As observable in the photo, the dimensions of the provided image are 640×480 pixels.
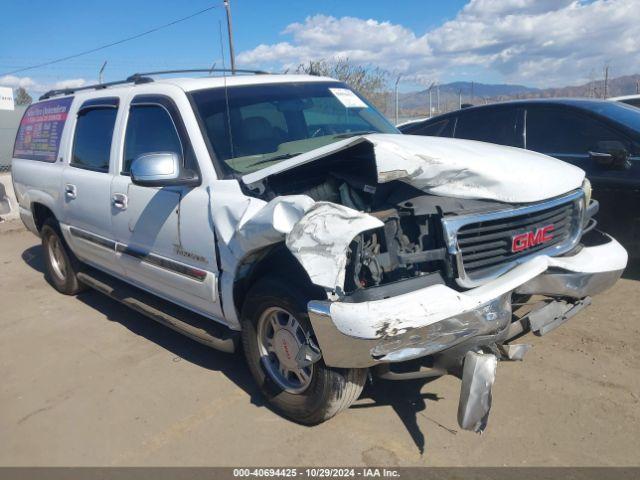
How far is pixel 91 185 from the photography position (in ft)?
14.9

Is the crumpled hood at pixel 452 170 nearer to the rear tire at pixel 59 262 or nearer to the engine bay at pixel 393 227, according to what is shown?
the engine bay at pixel 393 227

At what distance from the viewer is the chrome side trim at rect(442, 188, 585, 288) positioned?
265 cm

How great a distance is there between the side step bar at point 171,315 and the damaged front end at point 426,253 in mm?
595

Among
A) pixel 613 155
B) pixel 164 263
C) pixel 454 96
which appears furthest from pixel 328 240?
pixel 454 96

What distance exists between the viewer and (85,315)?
527 centimetres

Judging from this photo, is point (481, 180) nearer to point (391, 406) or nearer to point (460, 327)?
point (460, 327)

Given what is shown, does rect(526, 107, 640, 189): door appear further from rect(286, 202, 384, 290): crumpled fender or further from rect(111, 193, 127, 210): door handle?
rect(111, 193, 127, 210): door handle

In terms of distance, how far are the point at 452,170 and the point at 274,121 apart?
1540 millimetres

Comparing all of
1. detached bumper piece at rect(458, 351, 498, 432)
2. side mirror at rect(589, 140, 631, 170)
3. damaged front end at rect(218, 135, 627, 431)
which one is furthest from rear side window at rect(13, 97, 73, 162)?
side mirror at rect(589, 140, 631, 170)

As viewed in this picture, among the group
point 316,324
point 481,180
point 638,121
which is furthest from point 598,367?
point 638,121

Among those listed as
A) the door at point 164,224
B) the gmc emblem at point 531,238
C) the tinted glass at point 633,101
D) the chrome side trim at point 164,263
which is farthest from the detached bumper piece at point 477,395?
the tinted glass at point 633,101

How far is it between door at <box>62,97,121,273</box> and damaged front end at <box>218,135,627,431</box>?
1663mm

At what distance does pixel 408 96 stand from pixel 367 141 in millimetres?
17954

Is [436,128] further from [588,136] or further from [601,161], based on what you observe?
[601,161]
